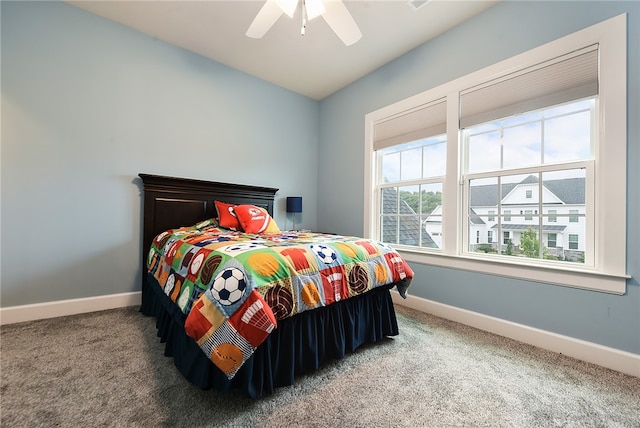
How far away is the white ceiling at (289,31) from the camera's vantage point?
7.30 ft

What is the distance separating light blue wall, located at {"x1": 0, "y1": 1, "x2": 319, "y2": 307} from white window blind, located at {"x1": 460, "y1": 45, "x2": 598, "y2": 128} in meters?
2.72

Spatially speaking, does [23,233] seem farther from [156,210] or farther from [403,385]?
[403,385]

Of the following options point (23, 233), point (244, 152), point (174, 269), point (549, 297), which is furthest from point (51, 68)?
point (549, 297)

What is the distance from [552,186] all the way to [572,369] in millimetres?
1262

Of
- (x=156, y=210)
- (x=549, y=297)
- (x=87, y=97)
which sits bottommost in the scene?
(x=549, y=297)

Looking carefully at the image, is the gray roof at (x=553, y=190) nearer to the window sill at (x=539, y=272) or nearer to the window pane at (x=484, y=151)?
the window pane at (x=484, y=151)

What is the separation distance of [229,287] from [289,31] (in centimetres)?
257

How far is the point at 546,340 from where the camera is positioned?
71.4 inches

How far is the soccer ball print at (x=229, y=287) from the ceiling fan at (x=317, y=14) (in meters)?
1.73

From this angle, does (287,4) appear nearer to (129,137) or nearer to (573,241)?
(129,137)

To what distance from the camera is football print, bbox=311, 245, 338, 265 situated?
1.52 m

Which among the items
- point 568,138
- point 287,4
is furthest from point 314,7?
point 568,138

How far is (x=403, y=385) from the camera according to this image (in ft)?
4.55

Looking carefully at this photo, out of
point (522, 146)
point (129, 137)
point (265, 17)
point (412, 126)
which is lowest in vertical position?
point (522, 146)
